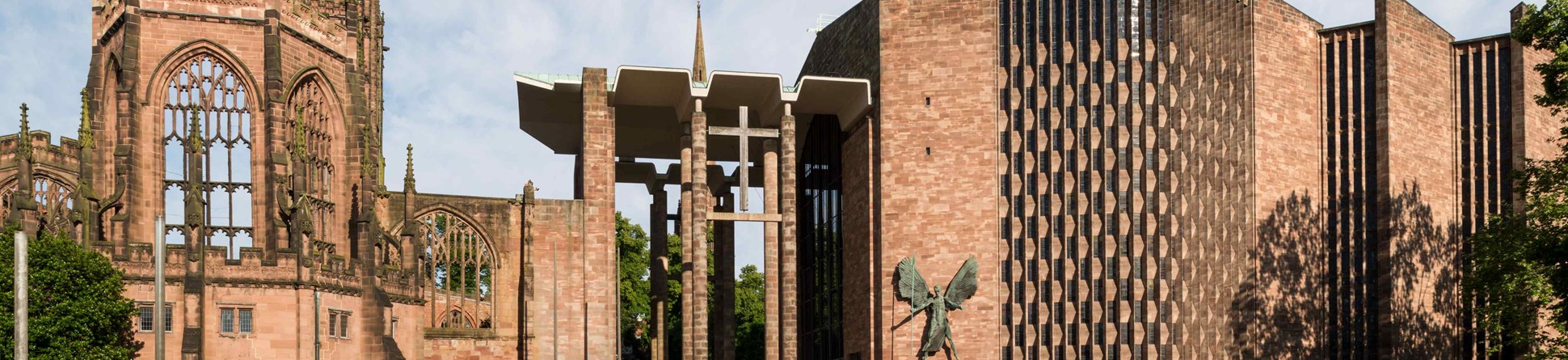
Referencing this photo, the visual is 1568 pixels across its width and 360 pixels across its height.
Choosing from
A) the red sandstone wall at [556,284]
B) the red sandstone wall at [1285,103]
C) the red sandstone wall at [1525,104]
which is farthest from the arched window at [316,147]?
the red sandstone wall at [1525,104]

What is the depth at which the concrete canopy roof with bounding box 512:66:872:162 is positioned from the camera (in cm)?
4850

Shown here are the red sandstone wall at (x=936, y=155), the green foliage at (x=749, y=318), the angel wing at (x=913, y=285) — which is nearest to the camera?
the angel wing at (x=913, y=285)

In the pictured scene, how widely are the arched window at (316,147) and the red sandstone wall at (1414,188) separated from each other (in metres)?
30.6

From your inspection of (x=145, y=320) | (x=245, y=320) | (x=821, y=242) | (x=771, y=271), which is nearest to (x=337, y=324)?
(x=245, y=320)

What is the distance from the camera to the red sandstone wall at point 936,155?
47.9 metres

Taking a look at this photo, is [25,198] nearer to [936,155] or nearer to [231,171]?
[231,171]

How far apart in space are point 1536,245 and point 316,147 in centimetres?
3163

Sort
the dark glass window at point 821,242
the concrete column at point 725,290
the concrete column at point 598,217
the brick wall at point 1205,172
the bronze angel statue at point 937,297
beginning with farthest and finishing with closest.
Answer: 1. the dark glass window at point 821,242
2. the concrete column at point 725,290
3. the concrete column at point 598,217
4. the bronze angel statue at point 937,297
5. the brick wall at point 1205,172

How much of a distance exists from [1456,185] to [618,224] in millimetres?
35434

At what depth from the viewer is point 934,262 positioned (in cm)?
4794

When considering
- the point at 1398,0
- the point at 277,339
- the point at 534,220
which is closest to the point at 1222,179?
the point at 1398,0

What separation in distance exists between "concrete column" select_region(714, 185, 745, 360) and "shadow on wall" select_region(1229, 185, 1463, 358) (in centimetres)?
1544

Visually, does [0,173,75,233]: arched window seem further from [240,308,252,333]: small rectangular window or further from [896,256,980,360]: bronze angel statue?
[896,256,980,360]: bronze angel statue

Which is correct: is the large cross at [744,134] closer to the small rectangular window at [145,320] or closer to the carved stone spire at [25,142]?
the small rectangular window at [145,320]
